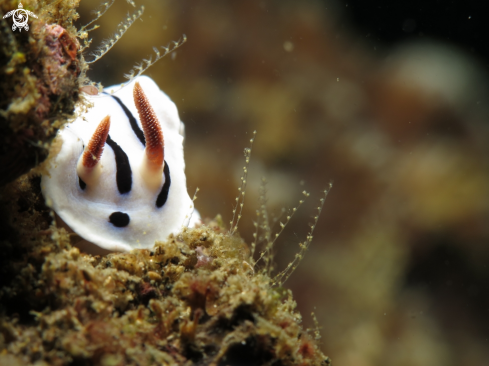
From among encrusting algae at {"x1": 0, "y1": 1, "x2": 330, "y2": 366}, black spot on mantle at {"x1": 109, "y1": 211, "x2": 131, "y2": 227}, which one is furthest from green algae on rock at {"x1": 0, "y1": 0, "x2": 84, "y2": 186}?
black spot on mantle at {"x1": 109, "y1": 211, "x2": 131, "y2": 227}

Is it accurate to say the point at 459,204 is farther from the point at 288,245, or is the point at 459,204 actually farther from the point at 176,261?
the point at 176,261

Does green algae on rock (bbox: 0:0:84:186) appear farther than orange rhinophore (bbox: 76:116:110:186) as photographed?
No

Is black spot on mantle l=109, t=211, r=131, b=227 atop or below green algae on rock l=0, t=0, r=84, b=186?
below

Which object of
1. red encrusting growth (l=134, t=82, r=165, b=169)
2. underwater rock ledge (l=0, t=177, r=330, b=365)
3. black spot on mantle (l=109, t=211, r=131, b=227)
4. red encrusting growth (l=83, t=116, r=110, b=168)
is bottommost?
black spot on mantle (l=109, t=211, r=131, b=227)

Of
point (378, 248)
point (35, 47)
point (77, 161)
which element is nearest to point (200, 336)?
point (77, 161)

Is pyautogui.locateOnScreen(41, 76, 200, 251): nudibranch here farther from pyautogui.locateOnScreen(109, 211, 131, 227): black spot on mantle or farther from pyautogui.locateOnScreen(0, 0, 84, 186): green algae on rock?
pyautogui.locateOnScreen(0, 0, 84, 186): green algae on rock

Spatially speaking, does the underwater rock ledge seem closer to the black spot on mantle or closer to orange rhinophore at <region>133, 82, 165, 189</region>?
the black spot on mantle
